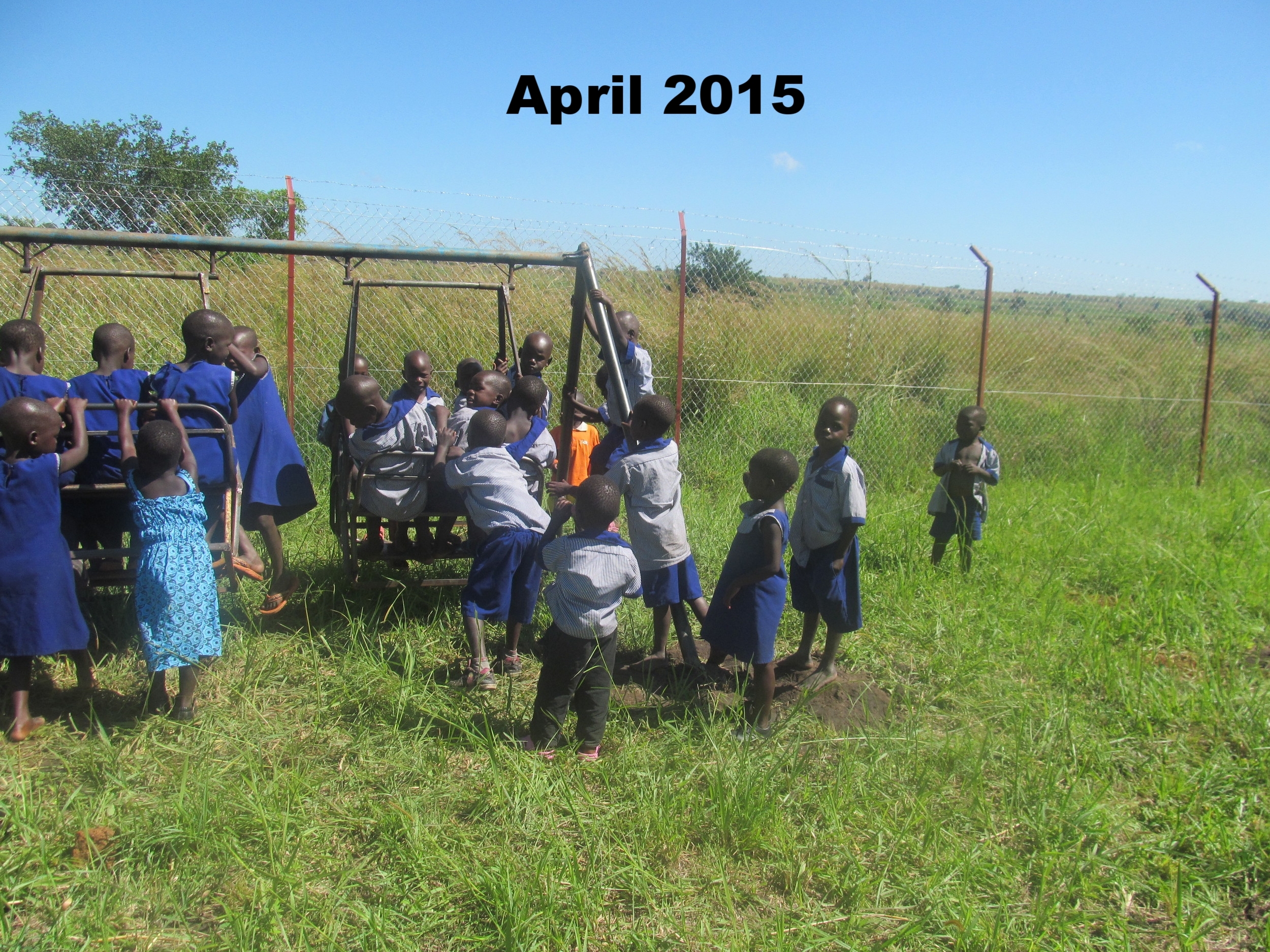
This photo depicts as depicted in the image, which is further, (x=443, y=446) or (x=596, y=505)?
(x=443, y=446)

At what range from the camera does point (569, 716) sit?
3.50 metres

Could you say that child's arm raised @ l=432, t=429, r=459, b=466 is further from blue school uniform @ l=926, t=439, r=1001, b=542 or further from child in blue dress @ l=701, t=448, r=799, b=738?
blue school uniform @ l=926, t=439, r=1001, b=542

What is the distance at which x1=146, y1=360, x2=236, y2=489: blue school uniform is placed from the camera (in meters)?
4.04

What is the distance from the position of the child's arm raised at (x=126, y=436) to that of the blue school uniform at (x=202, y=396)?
521mm

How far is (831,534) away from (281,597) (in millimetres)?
2879

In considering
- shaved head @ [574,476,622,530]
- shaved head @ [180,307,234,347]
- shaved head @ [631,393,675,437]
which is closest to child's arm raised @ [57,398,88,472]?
shaved head @ [180,307,234,347]

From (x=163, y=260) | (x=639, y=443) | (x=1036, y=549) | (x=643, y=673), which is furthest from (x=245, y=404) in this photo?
(x=1036, y=549)

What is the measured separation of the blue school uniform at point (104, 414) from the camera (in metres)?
3.85

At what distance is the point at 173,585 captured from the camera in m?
3.29

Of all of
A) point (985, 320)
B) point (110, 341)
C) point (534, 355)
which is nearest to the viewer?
point (110, 341)

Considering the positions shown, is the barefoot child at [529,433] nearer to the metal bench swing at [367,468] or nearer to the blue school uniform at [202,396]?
the metal bench swing at [367,468]

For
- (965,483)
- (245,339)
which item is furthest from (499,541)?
(965,483)

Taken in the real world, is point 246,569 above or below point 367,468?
below

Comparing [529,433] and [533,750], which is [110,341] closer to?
[529,433]
